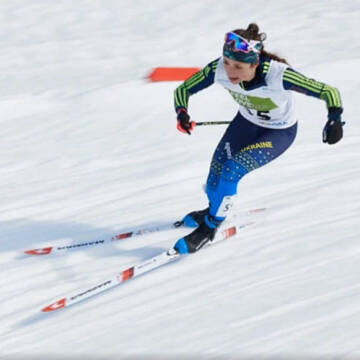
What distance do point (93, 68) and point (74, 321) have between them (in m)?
6.79

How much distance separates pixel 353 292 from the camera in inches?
169

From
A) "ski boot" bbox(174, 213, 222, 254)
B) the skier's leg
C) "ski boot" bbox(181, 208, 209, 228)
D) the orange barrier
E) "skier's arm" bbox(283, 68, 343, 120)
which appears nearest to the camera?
"skier's arm" bbox(283, 68, 343, 120)

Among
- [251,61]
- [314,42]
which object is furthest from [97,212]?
[314,42]

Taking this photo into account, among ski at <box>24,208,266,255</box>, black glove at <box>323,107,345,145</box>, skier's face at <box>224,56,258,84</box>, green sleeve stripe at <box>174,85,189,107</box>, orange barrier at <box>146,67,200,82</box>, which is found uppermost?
orange barrier at <box>146,67,200,82</box>

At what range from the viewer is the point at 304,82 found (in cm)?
466

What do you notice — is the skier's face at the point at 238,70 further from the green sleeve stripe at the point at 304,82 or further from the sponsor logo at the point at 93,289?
the sponsor logo at the point at 93,289

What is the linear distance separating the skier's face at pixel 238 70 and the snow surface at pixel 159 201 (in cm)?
136

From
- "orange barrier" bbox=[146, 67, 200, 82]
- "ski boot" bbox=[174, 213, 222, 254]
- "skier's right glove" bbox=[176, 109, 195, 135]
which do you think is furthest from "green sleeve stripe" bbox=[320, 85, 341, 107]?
"orange barrier" bbox=[146, 67, 200, 82]

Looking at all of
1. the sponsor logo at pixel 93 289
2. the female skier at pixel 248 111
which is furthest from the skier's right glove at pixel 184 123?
the sponsor logo at pixel 93 289

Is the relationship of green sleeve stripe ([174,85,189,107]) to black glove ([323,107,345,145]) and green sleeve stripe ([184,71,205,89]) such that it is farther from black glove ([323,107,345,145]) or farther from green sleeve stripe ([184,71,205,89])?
black glove ([323,107,345,145])

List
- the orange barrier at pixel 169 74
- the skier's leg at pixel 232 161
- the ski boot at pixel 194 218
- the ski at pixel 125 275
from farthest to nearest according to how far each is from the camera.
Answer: the orange barrier at pixel 169 74 → the ski boot at pixel 194 218 → the skier's leg at pixel 232 161 → the ski at pixel 125 275

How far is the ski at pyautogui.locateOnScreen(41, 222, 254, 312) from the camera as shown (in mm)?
4703

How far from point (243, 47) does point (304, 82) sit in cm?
49

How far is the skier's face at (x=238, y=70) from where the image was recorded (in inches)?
183
